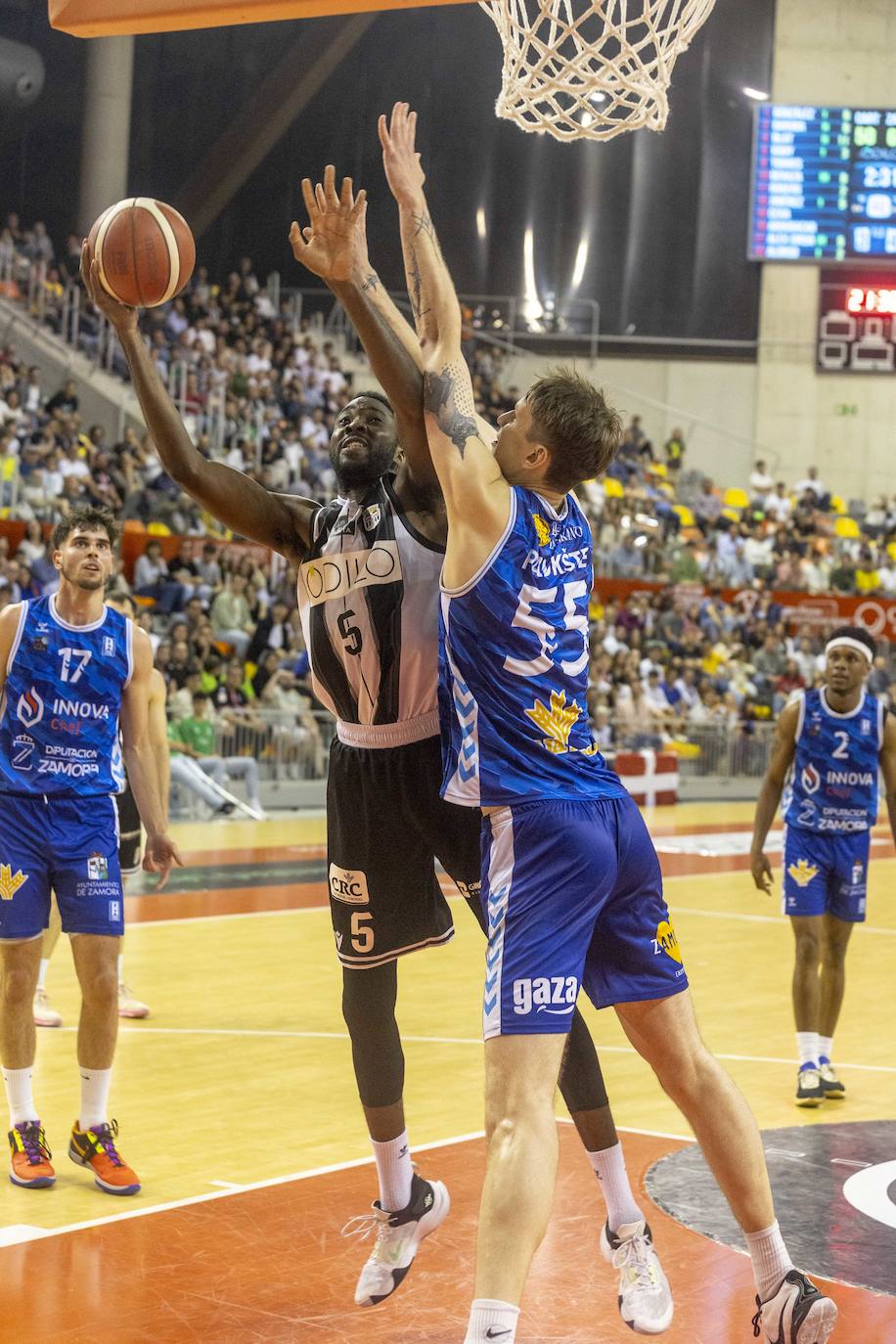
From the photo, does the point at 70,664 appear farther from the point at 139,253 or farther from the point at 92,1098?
the point at 139,253

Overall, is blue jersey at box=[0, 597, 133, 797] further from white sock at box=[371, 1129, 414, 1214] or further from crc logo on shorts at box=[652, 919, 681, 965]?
crc logo on shorts at box=[652, 919, 681, 965]

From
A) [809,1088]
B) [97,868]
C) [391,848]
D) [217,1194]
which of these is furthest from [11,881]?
[809,1088]

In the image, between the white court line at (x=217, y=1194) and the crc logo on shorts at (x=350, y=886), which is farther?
the white court line at (x=217, y=1194)

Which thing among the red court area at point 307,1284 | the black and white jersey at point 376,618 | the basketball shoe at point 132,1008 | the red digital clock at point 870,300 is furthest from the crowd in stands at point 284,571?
the black and white jersey at point 376,618

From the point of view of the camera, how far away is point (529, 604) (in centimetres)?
373

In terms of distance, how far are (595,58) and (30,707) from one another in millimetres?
3293

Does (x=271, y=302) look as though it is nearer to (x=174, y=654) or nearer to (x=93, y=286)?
(x=174, y=654)

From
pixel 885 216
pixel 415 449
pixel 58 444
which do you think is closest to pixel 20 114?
pixel 58 444

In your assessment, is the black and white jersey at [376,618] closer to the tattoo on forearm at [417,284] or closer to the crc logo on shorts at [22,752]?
the tattoo on forearm at [417,284]

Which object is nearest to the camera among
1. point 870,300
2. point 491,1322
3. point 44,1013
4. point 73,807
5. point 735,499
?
point 491,1322

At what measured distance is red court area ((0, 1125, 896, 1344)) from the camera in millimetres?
4121

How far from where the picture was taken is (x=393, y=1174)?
4586 millimetres

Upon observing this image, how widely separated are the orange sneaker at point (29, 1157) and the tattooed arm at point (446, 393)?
2.79 m

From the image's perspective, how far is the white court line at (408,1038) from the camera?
302 inches
